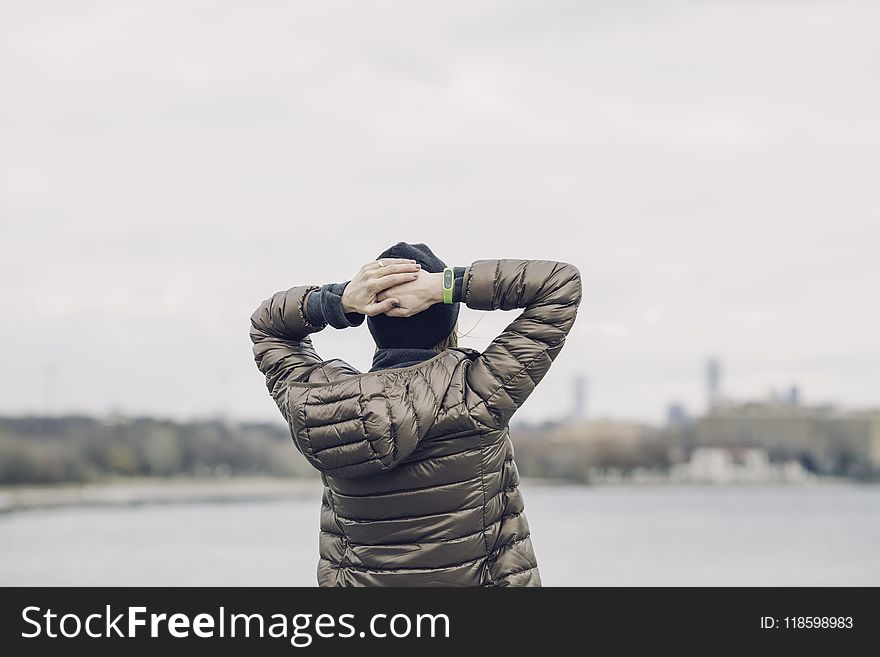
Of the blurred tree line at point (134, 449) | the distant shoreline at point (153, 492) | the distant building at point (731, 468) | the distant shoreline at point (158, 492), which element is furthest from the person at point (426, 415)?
the distant building at point (731, 468)

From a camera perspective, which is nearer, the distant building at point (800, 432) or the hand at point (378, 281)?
the hand at point (378, 281)

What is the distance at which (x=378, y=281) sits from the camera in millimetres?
2164

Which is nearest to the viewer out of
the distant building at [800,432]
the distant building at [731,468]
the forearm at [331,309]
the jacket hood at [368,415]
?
the jacket hood at [368,415]

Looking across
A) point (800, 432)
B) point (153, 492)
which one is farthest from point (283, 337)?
point (800, 432)

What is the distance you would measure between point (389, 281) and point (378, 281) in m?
0.02

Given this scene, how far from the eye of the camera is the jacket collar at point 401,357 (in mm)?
2273

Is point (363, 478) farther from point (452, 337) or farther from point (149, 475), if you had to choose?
point (149, 475)

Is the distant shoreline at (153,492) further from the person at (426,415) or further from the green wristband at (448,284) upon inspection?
the green wristband at (448,284)

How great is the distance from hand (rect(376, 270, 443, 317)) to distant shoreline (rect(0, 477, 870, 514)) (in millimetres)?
64593

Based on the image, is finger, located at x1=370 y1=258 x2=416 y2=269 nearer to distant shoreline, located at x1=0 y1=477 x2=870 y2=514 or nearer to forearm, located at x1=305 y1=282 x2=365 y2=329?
forearm, located at x1=305 y1=282 x2=365 y2=329

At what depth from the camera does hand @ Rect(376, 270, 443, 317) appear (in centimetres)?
218

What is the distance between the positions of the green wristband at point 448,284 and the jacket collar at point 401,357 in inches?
6.4
